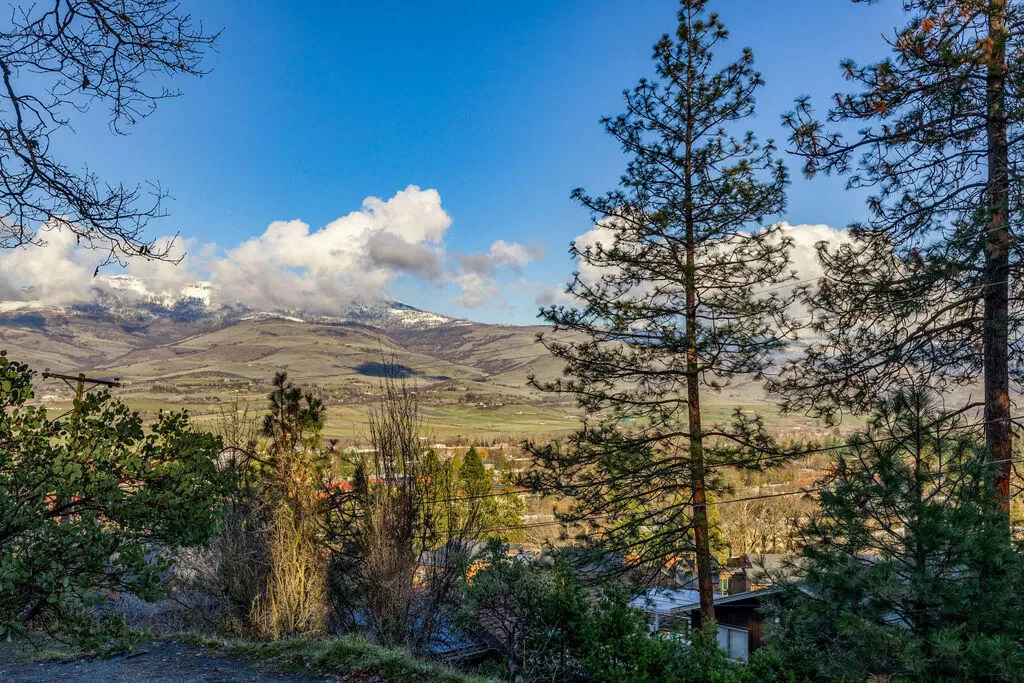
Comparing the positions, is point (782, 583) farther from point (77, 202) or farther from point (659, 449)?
point (77, 202)

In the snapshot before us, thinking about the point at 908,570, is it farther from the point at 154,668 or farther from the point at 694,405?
the point at 154,668

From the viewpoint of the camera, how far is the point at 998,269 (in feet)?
25.5

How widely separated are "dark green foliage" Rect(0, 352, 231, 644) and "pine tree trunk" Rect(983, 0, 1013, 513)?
8379mm

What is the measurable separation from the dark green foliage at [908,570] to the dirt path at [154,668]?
16.4 feet

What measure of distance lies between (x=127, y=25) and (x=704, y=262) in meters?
10.1

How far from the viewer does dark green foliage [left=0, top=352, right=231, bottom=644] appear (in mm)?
3322

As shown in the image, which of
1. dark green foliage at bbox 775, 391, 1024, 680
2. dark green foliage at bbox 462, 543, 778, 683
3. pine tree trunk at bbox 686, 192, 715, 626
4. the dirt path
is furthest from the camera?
Answer: pine tree trunk at bbox 686, 192, 715, 626

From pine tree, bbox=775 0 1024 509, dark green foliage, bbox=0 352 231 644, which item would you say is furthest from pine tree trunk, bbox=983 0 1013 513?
dark green foliage, bbox=0 352 231 644

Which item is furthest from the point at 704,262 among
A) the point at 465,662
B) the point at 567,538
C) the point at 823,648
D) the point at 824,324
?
the point at 465,662

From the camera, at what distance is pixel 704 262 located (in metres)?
11.7

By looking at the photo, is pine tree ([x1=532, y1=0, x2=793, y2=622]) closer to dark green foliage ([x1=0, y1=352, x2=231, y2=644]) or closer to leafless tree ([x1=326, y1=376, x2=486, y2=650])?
leafless tree ([x1=326, y1=376, x2=486, y2=650])

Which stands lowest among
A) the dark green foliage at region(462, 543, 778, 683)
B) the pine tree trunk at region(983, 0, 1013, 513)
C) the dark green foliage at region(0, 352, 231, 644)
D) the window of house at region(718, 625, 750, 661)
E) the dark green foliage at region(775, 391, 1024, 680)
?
the window of house at region(718, 625, 750, 661)

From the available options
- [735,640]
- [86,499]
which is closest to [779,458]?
[86,499]

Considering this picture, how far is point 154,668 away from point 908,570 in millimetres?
7602
